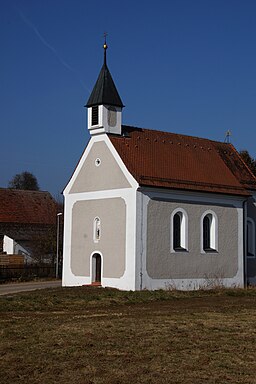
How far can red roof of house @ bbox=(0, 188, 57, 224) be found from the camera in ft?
177

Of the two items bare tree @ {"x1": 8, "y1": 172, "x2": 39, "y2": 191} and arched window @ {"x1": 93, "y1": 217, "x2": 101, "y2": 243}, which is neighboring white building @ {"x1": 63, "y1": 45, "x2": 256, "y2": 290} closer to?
arched window @ {"x1": 93, "y1": 217, "x2": 101, "y2": 243}

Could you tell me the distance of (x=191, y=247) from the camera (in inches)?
1320

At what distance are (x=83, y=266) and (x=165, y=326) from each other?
17038mm

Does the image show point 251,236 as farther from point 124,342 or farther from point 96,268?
point 124,342

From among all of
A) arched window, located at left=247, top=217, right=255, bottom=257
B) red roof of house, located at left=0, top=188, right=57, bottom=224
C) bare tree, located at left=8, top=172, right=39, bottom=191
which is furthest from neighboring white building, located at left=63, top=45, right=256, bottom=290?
bare tree, located at left=8, top=172, right=39, bottom=191

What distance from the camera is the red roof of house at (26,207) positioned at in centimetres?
5409

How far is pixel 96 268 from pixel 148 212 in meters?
4.70

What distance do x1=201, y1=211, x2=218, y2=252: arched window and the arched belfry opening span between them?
595 cm

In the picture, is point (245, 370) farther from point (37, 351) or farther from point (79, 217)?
point (79, 217)

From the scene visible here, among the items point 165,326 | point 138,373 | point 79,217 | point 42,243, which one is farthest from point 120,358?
point 42,243

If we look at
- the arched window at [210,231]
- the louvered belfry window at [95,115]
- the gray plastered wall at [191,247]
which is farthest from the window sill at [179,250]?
the louvered belfry window at [95,115]

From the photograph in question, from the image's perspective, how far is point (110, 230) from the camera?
32406 mm

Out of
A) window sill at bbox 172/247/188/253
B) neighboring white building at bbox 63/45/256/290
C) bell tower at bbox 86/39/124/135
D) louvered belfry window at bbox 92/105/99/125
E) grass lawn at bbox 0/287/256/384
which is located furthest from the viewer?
louvered belfry window at bbox 92/105/99/125

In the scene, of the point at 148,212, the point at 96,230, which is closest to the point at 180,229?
the point at 148,212
